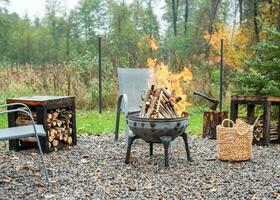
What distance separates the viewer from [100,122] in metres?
6.21

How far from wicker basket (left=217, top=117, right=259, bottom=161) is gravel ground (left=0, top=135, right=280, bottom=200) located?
7cm

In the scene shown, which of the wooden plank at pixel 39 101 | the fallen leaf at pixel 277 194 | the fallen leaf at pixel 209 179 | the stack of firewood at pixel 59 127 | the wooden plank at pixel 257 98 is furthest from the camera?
the wooden plank at pixel 257 98

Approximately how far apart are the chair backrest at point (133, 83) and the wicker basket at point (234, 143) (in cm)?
121

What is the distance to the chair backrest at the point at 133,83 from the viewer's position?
4.78 meters

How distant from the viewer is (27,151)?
4215mm

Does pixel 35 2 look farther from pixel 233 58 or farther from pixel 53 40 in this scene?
pixel 233 58

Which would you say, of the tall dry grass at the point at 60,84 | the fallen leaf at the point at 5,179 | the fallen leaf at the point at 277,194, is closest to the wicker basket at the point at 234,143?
the fallen leaf at the point at 277,194

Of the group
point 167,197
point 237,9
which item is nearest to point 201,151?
point 167,197

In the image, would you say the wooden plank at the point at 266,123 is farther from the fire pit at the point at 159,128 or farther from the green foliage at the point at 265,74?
the fire pit at the point at 159,128

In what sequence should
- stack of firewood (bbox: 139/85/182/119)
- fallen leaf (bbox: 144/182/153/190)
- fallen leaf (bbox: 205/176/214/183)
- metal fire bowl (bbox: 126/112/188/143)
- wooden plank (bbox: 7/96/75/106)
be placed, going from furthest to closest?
wooden plank (bbox: 7/96/75/106)
stack of firewood (bbox: 139/85/182/119)
metal fire bowl (bbox: 126/112/188/143)
fallen leaf (bbox: 205/176/214/183)
fallen leaf (bbox: 144/182/153/190)

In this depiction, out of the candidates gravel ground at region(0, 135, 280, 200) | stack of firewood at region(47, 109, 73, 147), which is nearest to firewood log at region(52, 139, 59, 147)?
stack of firewood at region(47, 109, 73, 147)

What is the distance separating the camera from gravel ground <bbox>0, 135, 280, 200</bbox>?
113 inches

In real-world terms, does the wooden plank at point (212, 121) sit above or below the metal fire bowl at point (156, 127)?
below

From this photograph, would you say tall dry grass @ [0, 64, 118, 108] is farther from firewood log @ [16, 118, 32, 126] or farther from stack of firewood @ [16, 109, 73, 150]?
firewood log @ [16, 118, 32, 126]
